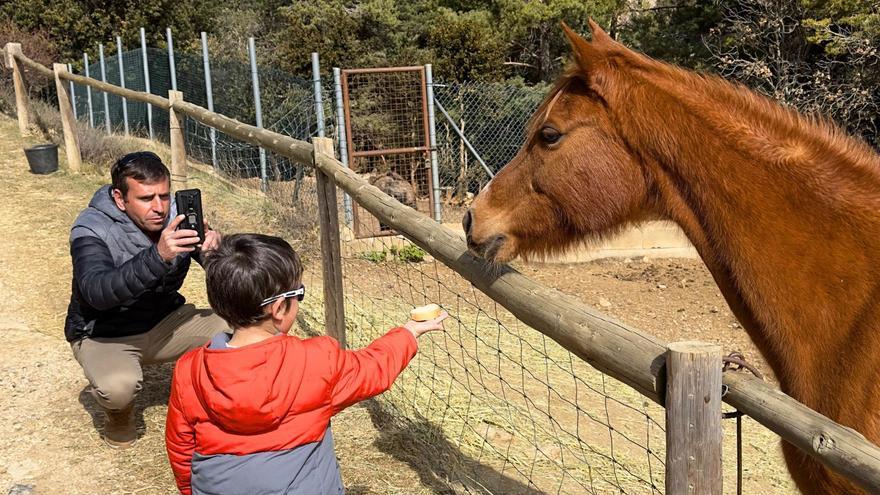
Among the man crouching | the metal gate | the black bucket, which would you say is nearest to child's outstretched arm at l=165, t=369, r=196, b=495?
the man crouching

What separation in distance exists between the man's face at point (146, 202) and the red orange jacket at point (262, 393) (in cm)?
151

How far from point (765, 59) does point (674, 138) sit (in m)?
13.3

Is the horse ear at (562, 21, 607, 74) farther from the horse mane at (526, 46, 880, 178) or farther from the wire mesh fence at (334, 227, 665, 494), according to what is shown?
the wire mesh fence at (334, 227, 665, 494)

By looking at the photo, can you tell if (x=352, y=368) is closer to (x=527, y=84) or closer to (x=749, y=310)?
(x=749, y=310)

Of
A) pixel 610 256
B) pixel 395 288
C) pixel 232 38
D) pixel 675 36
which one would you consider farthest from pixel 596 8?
pixel 232 38

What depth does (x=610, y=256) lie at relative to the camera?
1084 centimetres

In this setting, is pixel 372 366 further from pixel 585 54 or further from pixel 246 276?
pixel 585 54

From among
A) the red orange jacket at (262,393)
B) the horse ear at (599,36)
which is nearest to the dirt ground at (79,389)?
the red orange jacket at (262,393)

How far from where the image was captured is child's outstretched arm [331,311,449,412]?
225 centimetres

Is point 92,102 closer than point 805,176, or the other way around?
point 805,176

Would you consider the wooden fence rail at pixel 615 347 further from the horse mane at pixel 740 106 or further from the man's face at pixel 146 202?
the man's face at pixel 146 202

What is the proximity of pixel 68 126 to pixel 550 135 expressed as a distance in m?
10.2

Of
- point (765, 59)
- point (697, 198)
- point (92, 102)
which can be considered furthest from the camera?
point (92, 102)

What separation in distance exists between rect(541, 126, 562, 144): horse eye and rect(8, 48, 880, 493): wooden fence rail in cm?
51
